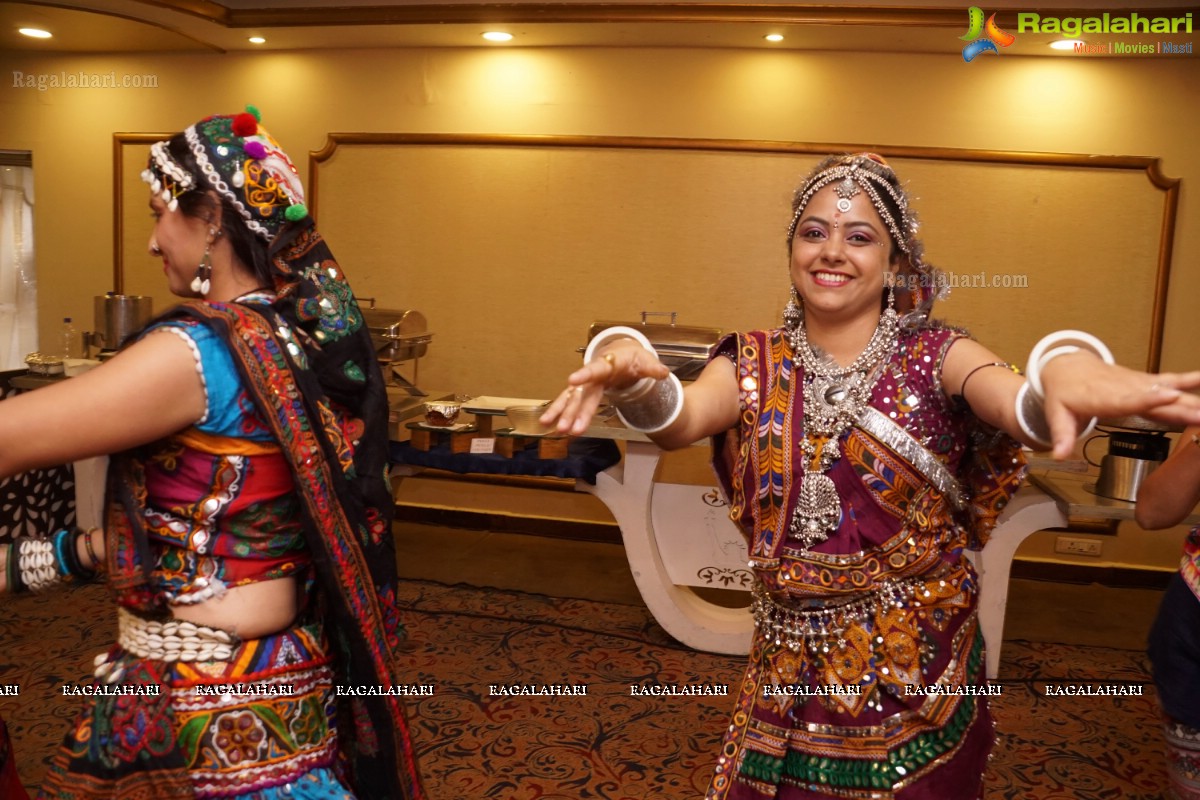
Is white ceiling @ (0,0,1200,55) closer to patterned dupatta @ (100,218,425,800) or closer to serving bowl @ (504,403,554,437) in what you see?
serving bowl @ (504,403,554,437)

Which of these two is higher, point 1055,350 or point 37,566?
point 1055,350

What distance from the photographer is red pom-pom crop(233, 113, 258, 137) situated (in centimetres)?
148

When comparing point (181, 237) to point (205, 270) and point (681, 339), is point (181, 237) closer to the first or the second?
point (205, 270)

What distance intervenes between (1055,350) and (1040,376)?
4cm

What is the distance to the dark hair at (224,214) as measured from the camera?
A: 1443 millimetres

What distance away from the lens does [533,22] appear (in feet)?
14.3

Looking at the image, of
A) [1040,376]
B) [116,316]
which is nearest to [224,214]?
[1040,376]

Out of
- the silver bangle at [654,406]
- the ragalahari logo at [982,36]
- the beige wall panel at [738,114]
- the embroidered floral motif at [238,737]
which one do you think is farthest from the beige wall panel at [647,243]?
the embroidered floral motif at [238,737]

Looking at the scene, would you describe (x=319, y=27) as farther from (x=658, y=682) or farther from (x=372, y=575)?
(x=372, y=575)

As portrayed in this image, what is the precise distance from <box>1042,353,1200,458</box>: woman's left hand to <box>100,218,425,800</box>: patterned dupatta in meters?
0.98

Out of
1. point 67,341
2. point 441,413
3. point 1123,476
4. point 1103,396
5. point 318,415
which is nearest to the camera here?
point 1103,396

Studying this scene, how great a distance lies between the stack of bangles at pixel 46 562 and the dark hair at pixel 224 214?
470 millimetres

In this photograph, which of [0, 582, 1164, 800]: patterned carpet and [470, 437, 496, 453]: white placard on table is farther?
[470, 437, 496, 453]: white placard on table

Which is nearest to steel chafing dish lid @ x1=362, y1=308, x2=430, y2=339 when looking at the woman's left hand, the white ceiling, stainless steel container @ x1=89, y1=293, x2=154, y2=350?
stainless steel container @ x1=89, y1=293, x2=154, y2=350
